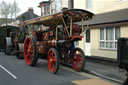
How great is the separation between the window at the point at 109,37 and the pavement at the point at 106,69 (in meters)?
1.31

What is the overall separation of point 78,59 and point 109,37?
3995 mm

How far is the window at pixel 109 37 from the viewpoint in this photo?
36.5ft

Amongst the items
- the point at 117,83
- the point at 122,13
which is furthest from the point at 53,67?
the point at 122,13

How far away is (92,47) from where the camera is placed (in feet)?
42.2

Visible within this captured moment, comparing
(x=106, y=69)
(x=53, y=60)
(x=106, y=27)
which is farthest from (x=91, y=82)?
(x=106, y=27)

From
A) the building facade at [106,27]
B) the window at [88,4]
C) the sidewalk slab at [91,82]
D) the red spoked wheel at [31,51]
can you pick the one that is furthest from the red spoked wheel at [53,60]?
the window at [88,4]

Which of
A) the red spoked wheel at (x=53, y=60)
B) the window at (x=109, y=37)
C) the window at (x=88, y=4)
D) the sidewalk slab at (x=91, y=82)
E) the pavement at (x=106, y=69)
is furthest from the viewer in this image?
the window at (x=88, y=4)

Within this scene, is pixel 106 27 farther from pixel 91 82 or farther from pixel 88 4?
pixel 91 82

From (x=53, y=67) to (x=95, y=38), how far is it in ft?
17.8

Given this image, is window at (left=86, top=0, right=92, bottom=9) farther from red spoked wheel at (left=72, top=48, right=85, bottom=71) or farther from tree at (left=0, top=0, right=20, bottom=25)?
tree at (left=0, top=0, right=20, bottom=25)

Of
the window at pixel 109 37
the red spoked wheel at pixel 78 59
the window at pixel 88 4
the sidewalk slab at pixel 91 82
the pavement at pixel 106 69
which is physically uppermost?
the window at pixel 88 4

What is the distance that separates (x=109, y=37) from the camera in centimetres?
1176

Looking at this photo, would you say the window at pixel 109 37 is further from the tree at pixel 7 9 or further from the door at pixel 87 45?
the tree at pixel 7 9

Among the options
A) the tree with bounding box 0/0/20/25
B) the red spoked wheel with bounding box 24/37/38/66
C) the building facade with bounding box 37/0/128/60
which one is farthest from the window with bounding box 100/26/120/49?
the tree with bounding box 0/0/20/25
